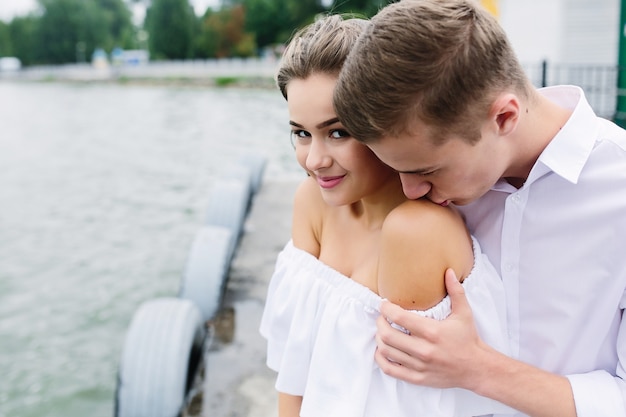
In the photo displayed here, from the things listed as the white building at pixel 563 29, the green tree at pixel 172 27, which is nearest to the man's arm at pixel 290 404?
the white building at pixel 563 29

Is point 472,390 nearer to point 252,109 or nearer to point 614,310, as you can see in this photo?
point 614,310

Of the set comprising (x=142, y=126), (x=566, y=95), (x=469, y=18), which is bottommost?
(x=142, y=126)

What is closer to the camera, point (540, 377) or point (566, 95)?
point (540, 377)

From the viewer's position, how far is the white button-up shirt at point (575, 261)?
4.35ft

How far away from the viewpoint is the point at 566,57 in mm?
10469

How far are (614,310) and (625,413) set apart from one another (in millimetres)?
222

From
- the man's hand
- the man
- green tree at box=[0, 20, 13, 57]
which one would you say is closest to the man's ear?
the man

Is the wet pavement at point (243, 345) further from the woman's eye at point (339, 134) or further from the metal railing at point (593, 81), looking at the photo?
the metal railing at point (593, 81)

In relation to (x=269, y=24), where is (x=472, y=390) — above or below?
below

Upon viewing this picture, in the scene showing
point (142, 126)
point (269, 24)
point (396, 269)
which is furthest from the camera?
point (269, 24)

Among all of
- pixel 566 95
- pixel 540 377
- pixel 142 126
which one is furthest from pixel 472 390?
pixel 142 126

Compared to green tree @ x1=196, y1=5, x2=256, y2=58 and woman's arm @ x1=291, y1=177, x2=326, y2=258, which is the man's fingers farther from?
green tree @ x1=196, y1=5, x2=256, y2=58

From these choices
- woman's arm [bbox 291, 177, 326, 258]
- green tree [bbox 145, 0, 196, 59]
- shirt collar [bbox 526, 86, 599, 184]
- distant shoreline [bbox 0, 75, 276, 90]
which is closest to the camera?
shirt collar [bbox 526, 86, 599, 184]

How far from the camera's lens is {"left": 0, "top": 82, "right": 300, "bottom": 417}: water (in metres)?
5.28
